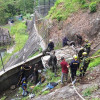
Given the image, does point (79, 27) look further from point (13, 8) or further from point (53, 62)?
point (13, 8)

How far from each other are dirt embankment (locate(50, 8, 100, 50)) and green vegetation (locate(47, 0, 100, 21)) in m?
0.55

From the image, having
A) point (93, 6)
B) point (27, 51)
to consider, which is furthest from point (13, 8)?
point (93, 6)

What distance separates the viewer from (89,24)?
1302 centimetres

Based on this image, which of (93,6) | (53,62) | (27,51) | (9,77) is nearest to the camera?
(53,62)

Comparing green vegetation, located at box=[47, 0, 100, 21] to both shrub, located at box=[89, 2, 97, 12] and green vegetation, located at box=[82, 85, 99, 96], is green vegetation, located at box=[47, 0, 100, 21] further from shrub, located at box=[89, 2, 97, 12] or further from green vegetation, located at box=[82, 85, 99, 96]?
green vegetation, located at box=[82, 85, 99, 96]

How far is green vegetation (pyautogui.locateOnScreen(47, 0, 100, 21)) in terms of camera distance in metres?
13.6

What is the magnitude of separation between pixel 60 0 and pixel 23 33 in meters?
16.4

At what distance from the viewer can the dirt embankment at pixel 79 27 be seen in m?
12.4

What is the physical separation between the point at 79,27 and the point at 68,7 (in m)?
3.62

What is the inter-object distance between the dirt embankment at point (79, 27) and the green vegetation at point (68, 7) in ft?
1.80

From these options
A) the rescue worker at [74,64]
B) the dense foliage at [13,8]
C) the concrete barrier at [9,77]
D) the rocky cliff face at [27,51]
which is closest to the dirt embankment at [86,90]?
the rescue worker at [74,64]

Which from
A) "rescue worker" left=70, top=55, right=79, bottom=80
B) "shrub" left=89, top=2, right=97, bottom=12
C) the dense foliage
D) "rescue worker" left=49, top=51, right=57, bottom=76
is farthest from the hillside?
the dense foliage

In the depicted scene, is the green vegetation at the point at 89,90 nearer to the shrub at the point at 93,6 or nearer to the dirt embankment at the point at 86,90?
the dirt embankment at the point at 86,90

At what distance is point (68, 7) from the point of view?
15961mm
